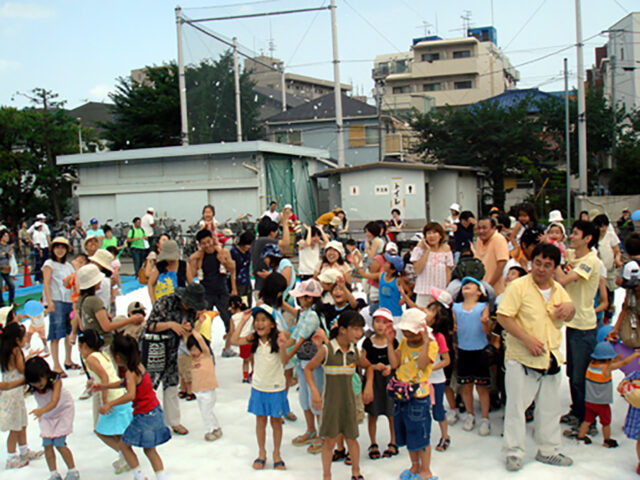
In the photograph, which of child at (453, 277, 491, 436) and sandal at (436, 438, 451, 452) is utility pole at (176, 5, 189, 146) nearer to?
child at (453, 277, 491, 436)

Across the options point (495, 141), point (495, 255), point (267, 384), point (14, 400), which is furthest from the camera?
point (495, 141)

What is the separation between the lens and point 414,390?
4500 millimetres

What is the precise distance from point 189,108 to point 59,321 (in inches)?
687

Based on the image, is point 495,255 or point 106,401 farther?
point 495,255

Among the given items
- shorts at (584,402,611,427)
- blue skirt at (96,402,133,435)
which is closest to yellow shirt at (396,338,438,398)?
shorts at (584,402,611,427)

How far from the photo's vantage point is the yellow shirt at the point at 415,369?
4.53 metres

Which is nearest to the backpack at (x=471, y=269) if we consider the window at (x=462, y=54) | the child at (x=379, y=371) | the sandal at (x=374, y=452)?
the child at (x=379, y=371)

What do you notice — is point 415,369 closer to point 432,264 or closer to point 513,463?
point 513,463

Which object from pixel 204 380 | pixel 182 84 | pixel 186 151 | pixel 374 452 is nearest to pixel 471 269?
pixel 374 452

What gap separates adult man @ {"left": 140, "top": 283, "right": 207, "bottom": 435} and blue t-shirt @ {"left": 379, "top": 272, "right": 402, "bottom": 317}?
2.12 metres

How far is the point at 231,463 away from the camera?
5.05 meters

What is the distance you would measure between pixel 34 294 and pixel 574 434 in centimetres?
1328

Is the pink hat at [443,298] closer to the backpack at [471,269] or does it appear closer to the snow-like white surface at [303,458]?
the backpack at [471,269]

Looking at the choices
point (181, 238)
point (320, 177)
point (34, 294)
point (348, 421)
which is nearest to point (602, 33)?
point (320, 177)
